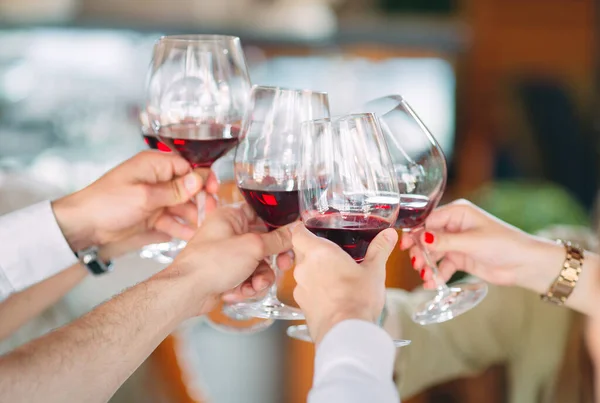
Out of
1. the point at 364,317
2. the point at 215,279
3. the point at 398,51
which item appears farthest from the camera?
the point at 398,51

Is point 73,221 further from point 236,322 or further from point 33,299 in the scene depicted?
point 236,322

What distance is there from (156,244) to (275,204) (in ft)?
1.35

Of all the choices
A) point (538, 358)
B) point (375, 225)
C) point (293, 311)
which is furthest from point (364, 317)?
point (538, 358)

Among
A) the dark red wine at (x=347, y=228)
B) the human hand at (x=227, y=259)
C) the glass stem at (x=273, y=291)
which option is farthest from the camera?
the glass stem at (x=273, y=291)

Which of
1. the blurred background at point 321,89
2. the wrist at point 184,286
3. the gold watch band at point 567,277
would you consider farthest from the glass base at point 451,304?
the blurred background at point 321,89

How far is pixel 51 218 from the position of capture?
140 centimetres

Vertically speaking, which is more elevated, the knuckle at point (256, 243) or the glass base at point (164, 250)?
the knuckle at point (256, 243)

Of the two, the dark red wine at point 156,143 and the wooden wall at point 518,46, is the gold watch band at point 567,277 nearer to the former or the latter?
the dark red wine at point 156,143

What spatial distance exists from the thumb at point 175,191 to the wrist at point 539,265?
585mm

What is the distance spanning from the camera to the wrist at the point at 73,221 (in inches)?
55.6

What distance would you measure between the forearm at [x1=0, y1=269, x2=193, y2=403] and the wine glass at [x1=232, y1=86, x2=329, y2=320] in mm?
144

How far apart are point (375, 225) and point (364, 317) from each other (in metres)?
0.18

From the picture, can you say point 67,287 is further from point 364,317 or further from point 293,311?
point 364,317

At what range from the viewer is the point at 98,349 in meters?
1.04
